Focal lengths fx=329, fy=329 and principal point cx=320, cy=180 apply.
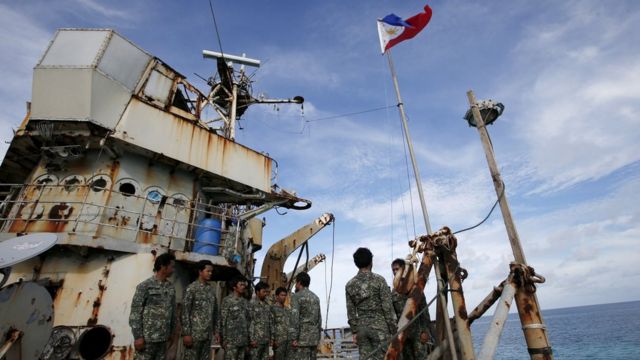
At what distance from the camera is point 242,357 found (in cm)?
636

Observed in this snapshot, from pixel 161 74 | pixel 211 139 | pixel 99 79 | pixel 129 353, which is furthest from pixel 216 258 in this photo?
pixel 161 74

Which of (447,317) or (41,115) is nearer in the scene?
(447,317)

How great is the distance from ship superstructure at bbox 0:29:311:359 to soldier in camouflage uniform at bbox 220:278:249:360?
1824 millimetres

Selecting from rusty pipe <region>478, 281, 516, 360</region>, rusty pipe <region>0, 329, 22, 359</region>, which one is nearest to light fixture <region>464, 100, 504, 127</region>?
rusty pipe <region>478, 281, 516, 360</region>

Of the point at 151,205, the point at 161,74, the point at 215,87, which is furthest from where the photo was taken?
the point at 215,87

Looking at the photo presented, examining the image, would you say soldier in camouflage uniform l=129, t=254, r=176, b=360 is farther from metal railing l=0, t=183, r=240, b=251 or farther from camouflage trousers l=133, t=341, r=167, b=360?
metal railing l=0, t=183, r=240, b=251

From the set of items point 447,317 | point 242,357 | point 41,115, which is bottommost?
point 242,357

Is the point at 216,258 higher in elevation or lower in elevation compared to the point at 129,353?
higher

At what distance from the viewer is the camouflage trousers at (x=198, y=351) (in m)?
5.59

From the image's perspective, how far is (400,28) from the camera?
672cm

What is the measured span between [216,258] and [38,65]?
682 centimetres

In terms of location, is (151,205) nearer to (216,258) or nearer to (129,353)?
(216,258)

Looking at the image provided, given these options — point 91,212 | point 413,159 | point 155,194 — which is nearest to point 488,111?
point 413,159

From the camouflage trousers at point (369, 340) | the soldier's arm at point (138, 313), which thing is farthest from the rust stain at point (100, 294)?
the camouflage trousers at point (369, 340)
